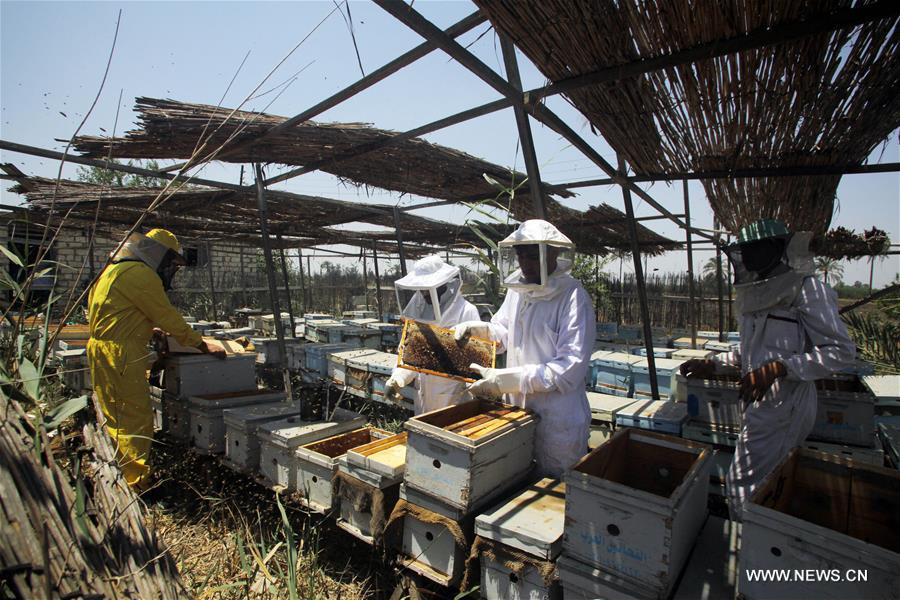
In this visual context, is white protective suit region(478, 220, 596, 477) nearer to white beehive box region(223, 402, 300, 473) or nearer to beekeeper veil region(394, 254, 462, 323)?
beekeeper veil region(394, 254, 462, 323)

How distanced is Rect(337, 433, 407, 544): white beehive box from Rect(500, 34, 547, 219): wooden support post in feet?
6.30

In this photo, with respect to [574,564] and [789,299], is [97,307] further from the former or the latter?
[789,299]

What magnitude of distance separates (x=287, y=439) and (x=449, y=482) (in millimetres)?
1485

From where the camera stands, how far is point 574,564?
176 centimetres

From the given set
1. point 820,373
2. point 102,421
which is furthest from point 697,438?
point 102,421

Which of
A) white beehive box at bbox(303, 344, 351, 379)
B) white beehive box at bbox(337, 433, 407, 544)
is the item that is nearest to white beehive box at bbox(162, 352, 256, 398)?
white beehive box at bbox(303, 344, 351, 379)

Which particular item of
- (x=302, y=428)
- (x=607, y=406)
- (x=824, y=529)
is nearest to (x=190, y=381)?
(x=302, y=428)

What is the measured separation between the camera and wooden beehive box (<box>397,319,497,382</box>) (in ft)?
9.02

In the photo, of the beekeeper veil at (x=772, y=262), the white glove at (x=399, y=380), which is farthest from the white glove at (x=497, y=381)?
the beekeeper veil at (x=772, y=262)

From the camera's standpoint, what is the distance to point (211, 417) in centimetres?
381

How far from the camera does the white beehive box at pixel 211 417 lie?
3.82 m

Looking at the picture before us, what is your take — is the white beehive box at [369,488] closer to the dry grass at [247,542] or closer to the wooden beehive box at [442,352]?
the dry grass at [247,542]

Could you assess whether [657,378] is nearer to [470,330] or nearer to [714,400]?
[714,400]

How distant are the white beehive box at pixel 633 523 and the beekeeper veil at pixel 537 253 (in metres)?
1.01
